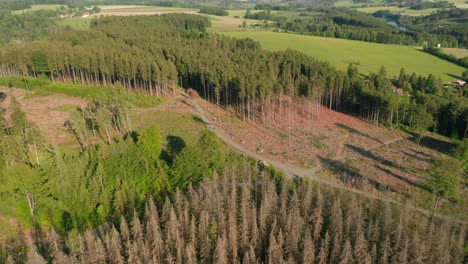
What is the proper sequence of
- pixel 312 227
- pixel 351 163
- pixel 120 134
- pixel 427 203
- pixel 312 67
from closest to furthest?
pixel 312 227, pixel 427 203, pixel 351 163, pixel 120 134, pixel 312 67

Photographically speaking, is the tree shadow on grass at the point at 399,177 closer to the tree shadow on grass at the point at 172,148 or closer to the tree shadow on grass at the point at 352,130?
the tree shadow on grass at the point at 352,130

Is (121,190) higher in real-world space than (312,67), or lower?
lower

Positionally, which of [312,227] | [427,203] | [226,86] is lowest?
[427,203]

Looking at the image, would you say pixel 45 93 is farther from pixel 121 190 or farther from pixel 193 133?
pixel 121 190

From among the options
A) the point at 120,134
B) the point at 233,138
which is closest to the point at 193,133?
the point at 233,138

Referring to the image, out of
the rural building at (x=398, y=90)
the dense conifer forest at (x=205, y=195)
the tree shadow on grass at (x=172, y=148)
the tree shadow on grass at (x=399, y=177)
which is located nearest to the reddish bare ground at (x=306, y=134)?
the dense conifer forest at (x=205, y=195)

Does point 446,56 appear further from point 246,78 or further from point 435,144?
point 246,78
